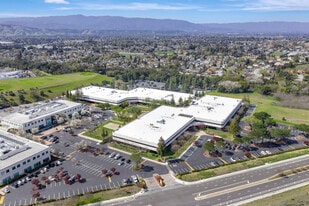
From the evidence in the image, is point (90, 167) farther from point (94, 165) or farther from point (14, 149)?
point (14, 149)

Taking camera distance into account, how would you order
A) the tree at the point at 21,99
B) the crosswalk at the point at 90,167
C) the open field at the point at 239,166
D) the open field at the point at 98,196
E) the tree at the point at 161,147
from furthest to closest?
the tree at the point at 21,99, the tree at the point at 161,147, the crosswalk at the point at 90,167, the open field at the point at 239,166, the open field at the point at 98,196

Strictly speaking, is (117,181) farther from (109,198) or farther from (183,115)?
(183,115)

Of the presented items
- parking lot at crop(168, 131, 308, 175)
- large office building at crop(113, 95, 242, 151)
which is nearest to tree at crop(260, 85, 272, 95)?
large office building at crop(113, 95, 242, 151)

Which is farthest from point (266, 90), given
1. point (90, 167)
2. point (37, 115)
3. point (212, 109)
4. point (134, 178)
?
point (37, 115)

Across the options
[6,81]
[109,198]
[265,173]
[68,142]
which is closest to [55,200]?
[109,198]

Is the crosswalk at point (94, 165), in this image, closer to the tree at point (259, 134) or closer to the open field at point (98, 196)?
the open field at point (98, 196)

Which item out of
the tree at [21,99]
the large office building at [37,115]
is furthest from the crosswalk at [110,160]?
the tree at [21,99]
